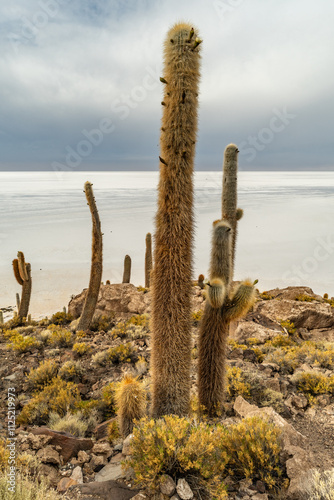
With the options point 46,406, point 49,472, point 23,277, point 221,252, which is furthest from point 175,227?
point 23,277

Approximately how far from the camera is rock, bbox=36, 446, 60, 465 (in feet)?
13.7

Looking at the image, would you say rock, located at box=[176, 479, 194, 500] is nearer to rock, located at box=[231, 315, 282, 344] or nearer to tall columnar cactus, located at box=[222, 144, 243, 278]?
tall columnar cactus, located at box=[222, 144, 243, 278]

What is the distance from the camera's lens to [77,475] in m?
4.02

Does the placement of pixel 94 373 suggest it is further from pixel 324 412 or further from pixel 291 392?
pixel 324 412

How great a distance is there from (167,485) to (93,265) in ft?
31.4

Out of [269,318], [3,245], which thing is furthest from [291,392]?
[3,245]

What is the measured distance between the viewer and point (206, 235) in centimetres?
5131

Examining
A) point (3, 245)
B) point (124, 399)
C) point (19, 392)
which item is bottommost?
point (19, 392)

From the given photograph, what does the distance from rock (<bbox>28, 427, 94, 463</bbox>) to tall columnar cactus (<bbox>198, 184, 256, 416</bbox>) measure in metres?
2.14

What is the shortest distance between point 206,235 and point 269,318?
38958mm

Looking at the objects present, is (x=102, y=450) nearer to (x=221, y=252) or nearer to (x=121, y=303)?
(x=221, y=252)

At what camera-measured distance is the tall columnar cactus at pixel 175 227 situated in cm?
504

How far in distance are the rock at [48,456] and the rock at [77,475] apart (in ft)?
0.91

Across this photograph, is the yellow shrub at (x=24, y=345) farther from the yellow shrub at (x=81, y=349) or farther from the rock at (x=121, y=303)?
the rock at (x=121, y=303)
